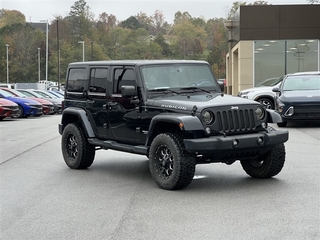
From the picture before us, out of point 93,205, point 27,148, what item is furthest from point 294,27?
point 93,205

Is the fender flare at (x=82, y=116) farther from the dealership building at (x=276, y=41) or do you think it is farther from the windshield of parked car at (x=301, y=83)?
the dealership building at (x=276, y=41)

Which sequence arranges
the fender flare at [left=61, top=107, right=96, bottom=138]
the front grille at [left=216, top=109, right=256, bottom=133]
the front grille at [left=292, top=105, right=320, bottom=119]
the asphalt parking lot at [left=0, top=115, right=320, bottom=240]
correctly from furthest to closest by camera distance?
the front grille at [left=292, top=105, right=320, bottom=119]
the fender flare at [left=61, top=107, right=96, bottom=138]
the front grille at [left=216, top=109, right=256, bottom=133]
the asphalt parking lot at [left=0, top=115, right=320, bottom=240]

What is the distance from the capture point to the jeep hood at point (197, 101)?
9031mm

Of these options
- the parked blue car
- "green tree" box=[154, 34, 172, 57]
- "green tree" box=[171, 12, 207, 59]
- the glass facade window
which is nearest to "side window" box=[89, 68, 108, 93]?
the parked blue car

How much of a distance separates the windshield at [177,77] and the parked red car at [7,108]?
18.4 meters

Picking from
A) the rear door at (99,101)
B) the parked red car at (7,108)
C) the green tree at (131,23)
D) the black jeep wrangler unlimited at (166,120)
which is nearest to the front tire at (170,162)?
the black jeep wrangler unlimited at (166,120)

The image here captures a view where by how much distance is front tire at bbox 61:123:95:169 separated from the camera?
36.8 feet

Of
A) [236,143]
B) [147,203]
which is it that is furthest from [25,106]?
[147,203]

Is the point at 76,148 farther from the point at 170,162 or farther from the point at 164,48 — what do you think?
the point at 164,48

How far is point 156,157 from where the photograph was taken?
364 inches

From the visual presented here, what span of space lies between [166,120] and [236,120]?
0.99 meters

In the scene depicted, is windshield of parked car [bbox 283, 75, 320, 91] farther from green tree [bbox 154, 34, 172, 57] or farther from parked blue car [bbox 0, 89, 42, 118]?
green tree [bbox 154, 34, 172, 57]

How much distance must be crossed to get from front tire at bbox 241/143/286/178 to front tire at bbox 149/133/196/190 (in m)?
1.41

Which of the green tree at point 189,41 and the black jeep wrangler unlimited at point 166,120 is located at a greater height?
the green tree at point 189,41
